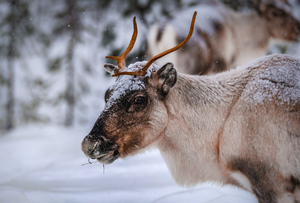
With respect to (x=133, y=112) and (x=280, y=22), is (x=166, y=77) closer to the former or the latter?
(x=133, y=112)

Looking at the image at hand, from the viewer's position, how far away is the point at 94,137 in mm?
2635

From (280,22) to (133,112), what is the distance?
697cm

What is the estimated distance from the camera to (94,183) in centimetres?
462

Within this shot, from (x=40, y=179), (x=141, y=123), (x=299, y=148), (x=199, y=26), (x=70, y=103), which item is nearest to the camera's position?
(x=299, y=148)

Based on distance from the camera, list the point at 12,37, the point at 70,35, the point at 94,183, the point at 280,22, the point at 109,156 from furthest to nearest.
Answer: the point at 70,35 → the point at 12,37 → the point at 280,22 → the point at 94,183 → the point at 109,156

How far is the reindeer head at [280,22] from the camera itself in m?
8.08

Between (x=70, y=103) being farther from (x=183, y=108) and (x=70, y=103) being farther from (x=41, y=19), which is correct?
(x=183, y=108)

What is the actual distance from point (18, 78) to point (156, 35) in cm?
647

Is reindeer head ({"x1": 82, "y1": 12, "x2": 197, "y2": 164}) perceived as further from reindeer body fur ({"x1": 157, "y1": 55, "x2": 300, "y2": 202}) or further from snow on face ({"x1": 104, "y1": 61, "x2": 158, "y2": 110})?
reindeer body fur ({"x1": 157, "y1": 55, "x2": 300, "y2": 202})

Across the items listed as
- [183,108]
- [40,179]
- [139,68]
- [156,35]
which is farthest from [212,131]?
[156,35]

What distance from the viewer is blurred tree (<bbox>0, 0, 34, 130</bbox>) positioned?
1017 centimetres

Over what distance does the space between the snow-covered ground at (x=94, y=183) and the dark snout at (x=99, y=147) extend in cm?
31

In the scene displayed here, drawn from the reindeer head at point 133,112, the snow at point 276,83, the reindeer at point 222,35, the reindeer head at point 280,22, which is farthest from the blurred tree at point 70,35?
the snow at point 276,83

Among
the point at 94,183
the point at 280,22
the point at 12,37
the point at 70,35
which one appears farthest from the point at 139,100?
the point at 12,37
